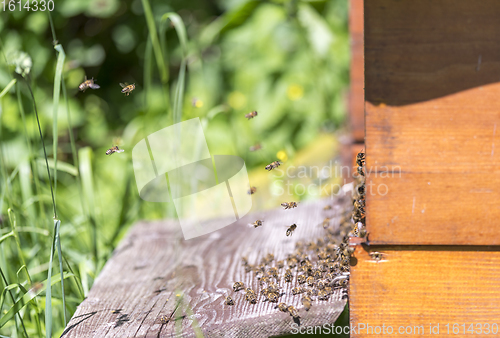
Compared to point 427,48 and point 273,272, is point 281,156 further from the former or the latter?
point 427,48

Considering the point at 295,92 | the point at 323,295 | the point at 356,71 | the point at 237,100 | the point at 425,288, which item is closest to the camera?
the point at 425,288

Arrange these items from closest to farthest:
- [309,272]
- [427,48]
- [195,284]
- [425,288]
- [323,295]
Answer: [427,48] → [425,288] → [323,295] → [309,272] → [195,284]

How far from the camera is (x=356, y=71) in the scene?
250cm

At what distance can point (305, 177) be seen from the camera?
2.96 meters

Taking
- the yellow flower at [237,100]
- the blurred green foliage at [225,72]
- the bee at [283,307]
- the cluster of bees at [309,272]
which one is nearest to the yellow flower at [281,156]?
the blurred green foliage at [225,72]

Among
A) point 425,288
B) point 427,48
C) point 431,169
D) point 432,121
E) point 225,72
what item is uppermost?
point 225,72

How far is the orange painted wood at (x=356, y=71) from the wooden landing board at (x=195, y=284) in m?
0.56

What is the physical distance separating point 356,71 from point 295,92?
118cm

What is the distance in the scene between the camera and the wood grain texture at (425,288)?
1.05 metres

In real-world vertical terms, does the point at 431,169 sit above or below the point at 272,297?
above

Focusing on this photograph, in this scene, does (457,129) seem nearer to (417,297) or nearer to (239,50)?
(417,297)

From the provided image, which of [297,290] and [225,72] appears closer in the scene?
[297,290]

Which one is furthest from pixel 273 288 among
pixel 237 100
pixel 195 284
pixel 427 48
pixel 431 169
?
pixel 237 100

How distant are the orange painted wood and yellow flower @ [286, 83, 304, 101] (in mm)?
1099
